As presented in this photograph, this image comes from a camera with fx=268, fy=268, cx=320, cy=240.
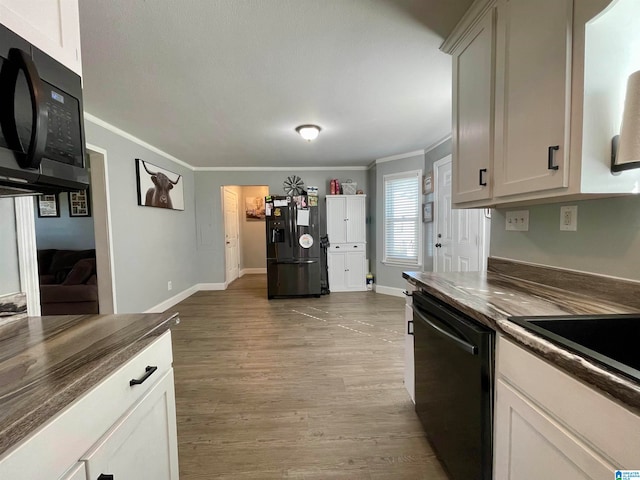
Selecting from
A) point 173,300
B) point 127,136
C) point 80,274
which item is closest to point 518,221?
point 127,136

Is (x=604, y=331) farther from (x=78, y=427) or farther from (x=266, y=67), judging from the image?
(x=266, y=67)

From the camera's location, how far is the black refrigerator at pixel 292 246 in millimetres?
4531

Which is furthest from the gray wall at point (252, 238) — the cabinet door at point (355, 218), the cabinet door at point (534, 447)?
the cabinet door at point (534, 447)

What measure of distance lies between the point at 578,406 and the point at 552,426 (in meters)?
0.12

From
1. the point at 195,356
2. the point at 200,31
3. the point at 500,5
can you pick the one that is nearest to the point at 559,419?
the point at 500,5

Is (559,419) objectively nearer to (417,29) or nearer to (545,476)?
(545,476)

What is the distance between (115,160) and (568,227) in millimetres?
4055

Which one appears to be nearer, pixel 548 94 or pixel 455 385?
pixel 548 94

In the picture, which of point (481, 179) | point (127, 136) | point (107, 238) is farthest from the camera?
point (127, 136)

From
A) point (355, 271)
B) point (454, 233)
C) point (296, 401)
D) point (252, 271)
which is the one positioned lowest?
point (296, 401)

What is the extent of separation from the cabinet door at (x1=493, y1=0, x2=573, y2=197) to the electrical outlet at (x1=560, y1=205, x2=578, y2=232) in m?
0.29

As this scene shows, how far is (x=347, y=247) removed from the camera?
4934 mm

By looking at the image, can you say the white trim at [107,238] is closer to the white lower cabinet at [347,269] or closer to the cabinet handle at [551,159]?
the white lower cabinet at [347,269]

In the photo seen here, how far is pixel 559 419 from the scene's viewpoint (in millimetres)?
691
